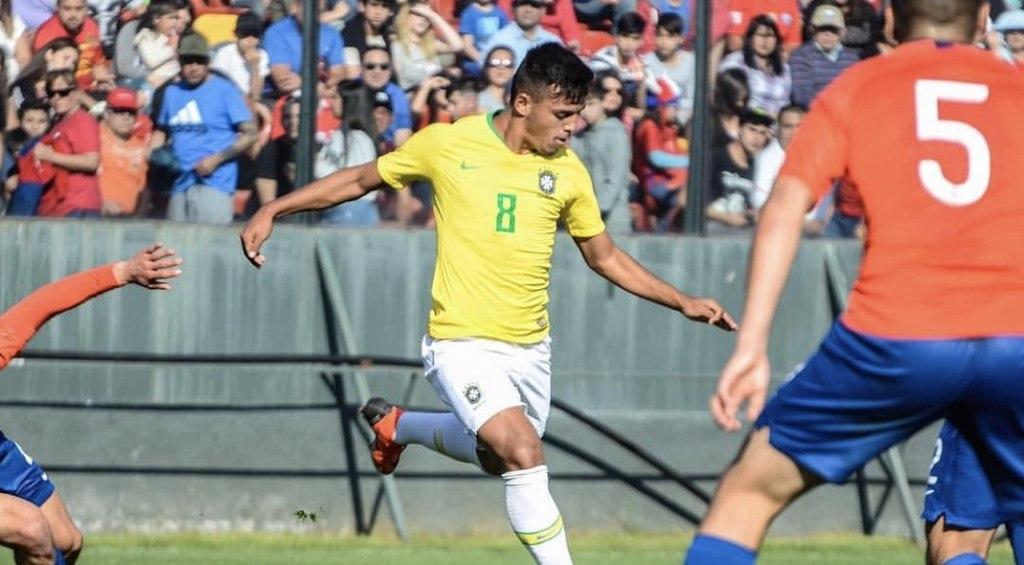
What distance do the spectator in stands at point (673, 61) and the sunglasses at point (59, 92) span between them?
385 centimetres

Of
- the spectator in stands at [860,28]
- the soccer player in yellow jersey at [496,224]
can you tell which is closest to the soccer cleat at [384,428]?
the soccer player in yellow jersey at [496,224]

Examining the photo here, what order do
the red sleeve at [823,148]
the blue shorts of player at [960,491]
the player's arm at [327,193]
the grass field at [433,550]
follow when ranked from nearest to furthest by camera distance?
the red sleeve at [823,148] → the blue shorts of player at [960,491] → the player's arm at [327,193] → the grass field at [433,550]

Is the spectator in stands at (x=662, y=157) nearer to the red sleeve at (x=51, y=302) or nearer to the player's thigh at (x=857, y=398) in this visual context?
the red sleeve at (x=51, y=302)

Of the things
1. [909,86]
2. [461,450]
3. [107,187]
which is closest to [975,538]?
[909,86]

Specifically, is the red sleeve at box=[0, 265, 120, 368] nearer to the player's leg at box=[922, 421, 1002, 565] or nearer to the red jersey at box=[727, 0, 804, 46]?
the player's leg at box=[922, 421, 1002, 565]

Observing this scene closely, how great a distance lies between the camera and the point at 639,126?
13.0 meters

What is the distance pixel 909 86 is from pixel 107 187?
8.56 metres

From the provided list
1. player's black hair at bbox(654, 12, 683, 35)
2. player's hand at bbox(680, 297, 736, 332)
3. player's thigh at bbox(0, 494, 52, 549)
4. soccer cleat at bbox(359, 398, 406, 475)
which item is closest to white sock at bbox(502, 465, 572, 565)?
player's hand at bbox(680, 297, 736, 332)

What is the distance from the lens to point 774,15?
13172mm

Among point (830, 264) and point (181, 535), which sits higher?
point (830, 264)

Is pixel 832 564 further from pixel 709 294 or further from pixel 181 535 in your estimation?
pixel 181 535

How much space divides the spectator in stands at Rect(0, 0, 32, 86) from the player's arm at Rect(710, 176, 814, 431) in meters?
8.55

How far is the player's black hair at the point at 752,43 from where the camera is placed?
13148 mm

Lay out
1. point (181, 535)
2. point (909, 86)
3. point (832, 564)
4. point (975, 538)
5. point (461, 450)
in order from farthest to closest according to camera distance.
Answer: point (181, 535) → point (832, 564) → point (461, 450) → point (975, 538) → point (909, 86)
